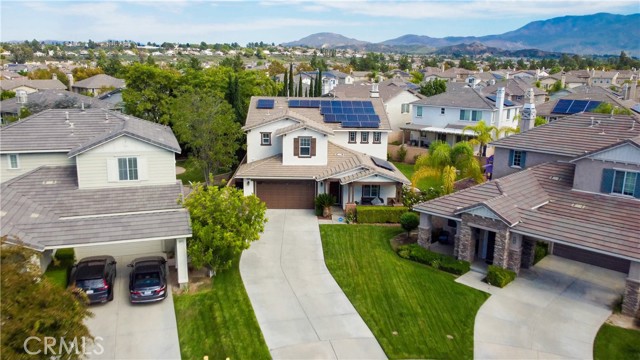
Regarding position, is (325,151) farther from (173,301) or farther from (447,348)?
(447,348)

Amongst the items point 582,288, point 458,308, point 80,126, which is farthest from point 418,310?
point 80,126

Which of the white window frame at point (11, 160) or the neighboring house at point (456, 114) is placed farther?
the neighboring house at point (456, 114)

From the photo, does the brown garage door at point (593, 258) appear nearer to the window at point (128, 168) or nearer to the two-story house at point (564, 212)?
the two-story house at point (564, 212)

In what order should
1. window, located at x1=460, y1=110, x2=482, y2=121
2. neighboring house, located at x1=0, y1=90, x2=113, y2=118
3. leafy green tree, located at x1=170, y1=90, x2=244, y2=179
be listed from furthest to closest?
neighboring house, located at x1=0, y1=90, x2=113, y2=118 < window, located at x1=460, y1=110, x2=482, y2=121 < leafy green tree, located at x1=170, y1=90, x2=244, y2=179

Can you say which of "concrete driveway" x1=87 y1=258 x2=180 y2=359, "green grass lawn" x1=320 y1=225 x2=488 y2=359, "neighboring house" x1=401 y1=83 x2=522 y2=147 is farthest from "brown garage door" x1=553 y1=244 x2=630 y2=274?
"neighboring house" x1=401 y1=83 x2=522 y2=147

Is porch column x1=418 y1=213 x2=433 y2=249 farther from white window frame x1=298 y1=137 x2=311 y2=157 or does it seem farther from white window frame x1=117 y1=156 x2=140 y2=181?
white window frame x1=117 y1=156 x2=140 y2=181

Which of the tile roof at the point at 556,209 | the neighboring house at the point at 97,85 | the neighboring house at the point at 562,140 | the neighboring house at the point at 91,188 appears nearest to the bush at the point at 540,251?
the tile roof at the point at 556,209
